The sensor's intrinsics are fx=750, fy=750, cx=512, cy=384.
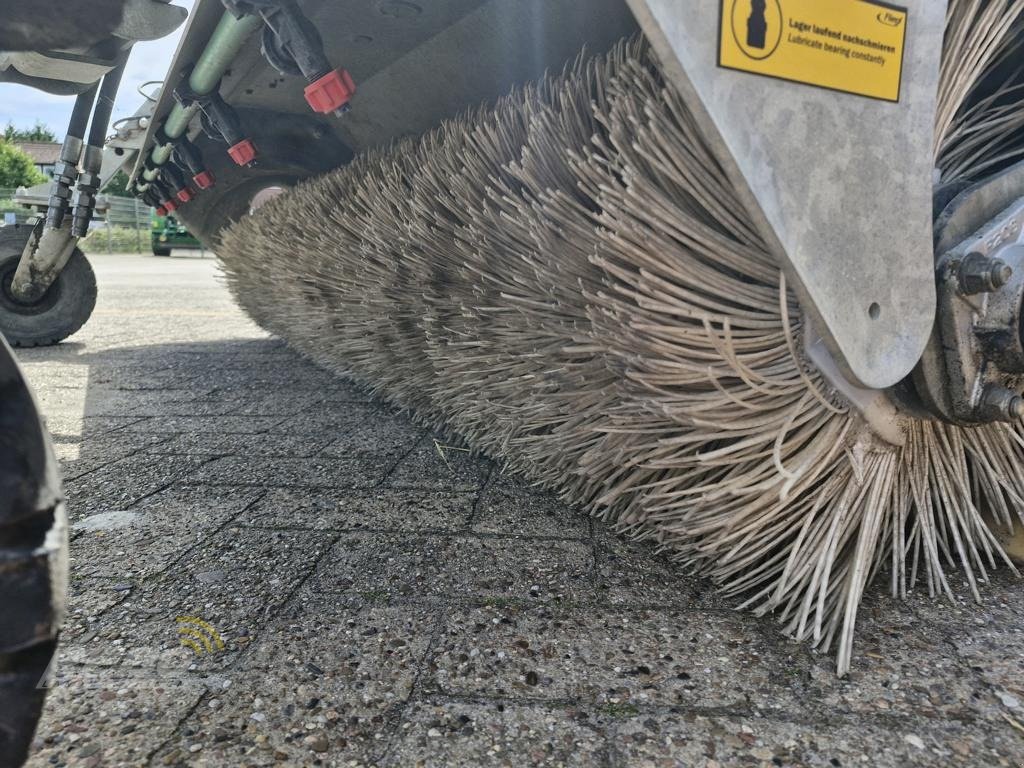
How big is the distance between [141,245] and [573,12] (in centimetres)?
2284

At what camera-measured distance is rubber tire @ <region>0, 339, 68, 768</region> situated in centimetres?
53

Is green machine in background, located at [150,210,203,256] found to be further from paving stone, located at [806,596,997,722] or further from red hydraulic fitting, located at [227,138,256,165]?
paving stone, located at [806,596,997,722]

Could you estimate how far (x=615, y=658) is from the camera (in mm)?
939

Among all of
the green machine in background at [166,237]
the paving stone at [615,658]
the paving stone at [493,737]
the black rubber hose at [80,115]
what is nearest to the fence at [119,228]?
the green machine in background at [166,237]

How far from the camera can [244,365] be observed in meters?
3.33

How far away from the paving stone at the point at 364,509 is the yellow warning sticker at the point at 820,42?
0.93 meters

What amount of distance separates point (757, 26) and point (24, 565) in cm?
82

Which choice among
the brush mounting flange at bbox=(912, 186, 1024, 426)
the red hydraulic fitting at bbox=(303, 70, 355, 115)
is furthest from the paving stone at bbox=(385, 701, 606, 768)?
the red hydraulic fitting at bbox=(303, 70, 355, 115)

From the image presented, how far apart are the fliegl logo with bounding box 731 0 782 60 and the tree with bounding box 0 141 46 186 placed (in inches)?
1618

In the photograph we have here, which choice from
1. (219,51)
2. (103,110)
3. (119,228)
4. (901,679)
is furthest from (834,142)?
(119,228)

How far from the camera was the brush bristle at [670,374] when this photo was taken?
970 millimetres

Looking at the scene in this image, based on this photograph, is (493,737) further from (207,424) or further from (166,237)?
(166,237)

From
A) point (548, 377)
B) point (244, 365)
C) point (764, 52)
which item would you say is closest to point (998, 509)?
point (548, 377)

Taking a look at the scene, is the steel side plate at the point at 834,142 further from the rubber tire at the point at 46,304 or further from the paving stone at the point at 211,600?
the rubber tire at the point at 46,304
